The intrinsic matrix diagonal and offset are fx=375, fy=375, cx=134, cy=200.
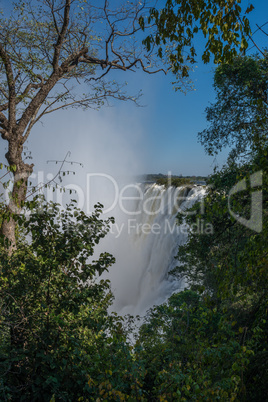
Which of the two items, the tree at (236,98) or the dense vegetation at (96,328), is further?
the tree at (236,98)

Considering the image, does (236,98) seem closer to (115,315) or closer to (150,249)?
(115,315)

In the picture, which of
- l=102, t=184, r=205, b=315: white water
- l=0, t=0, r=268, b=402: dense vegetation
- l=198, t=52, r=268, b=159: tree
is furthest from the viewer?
l=102, t=184, r=205, b=315: white water

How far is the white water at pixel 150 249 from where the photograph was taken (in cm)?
2405

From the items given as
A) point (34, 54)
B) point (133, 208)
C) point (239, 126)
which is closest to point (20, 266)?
point (34, 54)

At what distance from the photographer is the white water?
24.0 m

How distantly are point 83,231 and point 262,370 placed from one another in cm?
275

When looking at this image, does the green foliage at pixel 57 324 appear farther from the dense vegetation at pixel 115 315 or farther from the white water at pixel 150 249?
the white water at pixel 150 249

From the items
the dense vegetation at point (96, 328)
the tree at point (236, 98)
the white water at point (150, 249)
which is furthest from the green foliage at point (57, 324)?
the white water at point (150, 249)

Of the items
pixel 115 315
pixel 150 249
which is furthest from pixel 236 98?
pixel 150 249

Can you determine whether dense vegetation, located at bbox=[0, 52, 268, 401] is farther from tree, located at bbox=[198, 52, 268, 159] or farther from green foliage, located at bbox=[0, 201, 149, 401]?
tree, located at bbox=[198, 52, 268, 159]

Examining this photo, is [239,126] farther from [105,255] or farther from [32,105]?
[105,255]

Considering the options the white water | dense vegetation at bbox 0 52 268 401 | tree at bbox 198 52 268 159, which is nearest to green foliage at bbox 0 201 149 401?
dense vegetation at bbox 0 52 268 401

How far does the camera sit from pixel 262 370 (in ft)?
13.7

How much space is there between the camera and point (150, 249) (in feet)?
95.3
